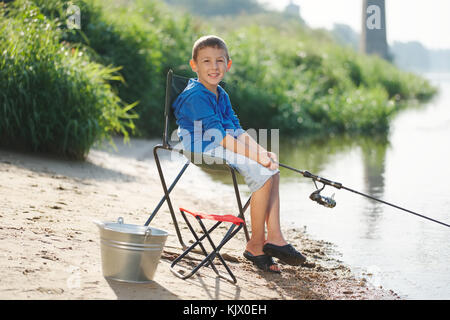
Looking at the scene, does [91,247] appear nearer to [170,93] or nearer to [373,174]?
[170,93]

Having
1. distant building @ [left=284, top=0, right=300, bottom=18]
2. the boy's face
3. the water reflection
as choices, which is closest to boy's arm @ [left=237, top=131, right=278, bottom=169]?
the boy's face

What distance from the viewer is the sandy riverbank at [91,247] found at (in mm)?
3434

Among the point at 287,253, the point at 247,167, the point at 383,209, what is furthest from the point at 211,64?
the point at 383,209

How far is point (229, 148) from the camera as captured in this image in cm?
409

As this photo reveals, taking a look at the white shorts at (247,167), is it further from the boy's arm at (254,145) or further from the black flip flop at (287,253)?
the black flip flop at (287,253)

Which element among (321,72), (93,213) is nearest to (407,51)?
(321,72)

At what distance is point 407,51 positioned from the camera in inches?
4129

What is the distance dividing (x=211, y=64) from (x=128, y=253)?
4.41 ft

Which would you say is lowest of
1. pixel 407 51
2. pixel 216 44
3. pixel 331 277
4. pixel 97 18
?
pixel 331 277

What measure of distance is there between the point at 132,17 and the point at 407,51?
98.1 meters

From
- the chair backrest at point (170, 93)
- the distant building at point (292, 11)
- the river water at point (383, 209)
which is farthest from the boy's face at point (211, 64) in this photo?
the distant building at point (292, 11)

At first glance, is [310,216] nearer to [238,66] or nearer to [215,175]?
[215,175]

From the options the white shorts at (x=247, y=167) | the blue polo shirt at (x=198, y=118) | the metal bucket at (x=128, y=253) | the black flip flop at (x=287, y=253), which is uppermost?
the blue polo shirt at (x=198, y=118)
